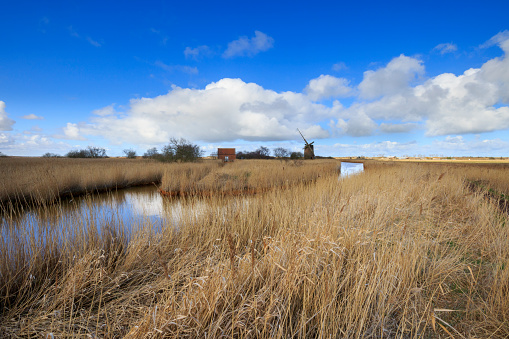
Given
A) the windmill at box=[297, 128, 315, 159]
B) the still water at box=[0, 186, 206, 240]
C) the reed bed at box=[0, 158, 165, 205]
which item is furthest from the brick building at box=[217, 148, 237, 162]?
the still water at box=[0, 186, 206, 240]

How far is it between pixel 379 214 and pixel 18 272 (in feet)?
15.7

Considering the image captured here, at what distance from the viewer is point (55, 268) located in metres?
2.54

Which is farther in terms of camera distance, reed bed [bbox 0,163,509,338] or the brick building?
the brick building

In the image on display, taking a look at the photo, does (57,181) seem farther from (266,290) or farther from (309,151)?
(309,151)

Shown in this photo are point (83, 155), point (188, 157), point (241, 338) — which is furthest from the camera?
point (83, 155)

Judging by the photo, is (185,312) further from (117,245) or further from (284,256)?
(117,245)

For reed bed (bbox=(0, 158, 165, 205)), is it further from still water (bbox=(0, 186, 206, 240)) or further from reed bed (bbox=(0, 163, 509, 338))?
reed bed (bbox=(0, 163, 509, 338))

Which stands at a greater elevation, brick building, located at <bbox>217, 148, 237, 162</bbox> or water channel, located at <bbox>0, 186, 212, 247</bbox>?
brick building, located at <bbox>217, 148, 237, 162</bbox>

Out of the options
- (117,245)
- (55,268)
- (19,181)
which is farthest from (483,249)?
(19,181)

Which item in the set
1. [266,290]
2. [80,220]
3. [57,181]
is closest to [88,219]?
[80,220]

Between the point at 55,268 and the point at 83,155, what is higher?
the point at 83,155

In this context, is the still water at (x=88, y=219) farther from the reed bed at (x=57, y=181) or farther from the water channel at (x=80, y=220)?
the reed bed at (x=57, y=181)

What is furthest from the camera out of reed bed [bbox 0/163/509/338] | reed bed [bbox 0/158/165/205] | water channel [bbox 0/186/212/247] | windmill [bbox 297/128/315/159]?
windmill [bbox 297/128/315/159]

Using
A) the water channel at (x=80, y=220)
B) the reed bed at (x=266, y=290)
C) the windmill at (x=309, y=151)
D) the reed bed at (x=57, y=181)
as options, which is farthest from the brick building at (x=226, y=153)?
the reed bed at (x=266, y=290)
